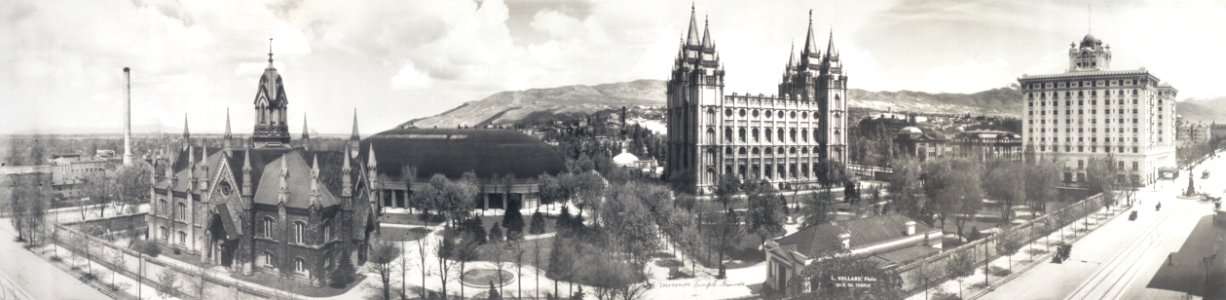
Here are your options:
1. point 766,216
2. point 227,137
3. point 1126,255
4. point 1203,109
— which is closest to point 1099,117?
point 1203,109

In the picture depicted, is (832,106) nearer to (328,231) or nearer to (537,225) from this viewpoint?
(537,225)

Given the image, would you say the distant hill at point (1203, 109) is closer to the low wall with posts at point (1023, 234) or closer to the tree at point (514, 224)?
the low wall with posts at point (1023, 234)

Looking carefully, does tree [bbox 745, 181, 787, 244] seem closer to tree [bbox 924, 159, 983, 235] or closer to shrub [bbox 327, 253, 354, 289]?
tree [bbox 924, 159, 983, 235]

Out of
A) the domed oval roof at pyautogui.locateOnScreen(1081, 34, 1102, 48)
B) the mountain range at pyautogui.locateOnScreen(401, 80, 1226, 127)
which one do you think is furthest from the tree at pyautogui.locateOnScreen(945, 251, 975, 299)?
the domed oval roof at pyautogui.locateOnScreen(1081, 34, 1102, 48)

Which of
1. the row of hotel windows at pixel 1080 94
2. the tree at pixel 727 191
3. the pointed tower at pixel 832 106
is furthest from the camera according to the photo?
the pointed tower at pixel 832 106

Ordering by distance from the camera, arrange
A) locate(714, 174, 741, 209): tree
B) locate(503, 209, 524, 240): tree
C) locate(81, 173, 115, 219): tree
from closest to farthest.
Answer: locate(81, 173, 115, 219): tree < locate(503, 209, 524, 240): tree < locate(714, 174, 741, 209): tree

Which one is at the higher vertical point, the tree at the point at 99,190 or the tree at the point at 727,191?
the tree at the point at 99,190

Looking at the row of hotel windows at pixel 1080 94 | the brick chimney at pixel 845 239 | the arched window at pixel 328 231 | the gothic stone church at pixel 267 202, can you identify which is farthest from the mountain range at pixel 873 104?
the brick chimney at pixel 845 239
